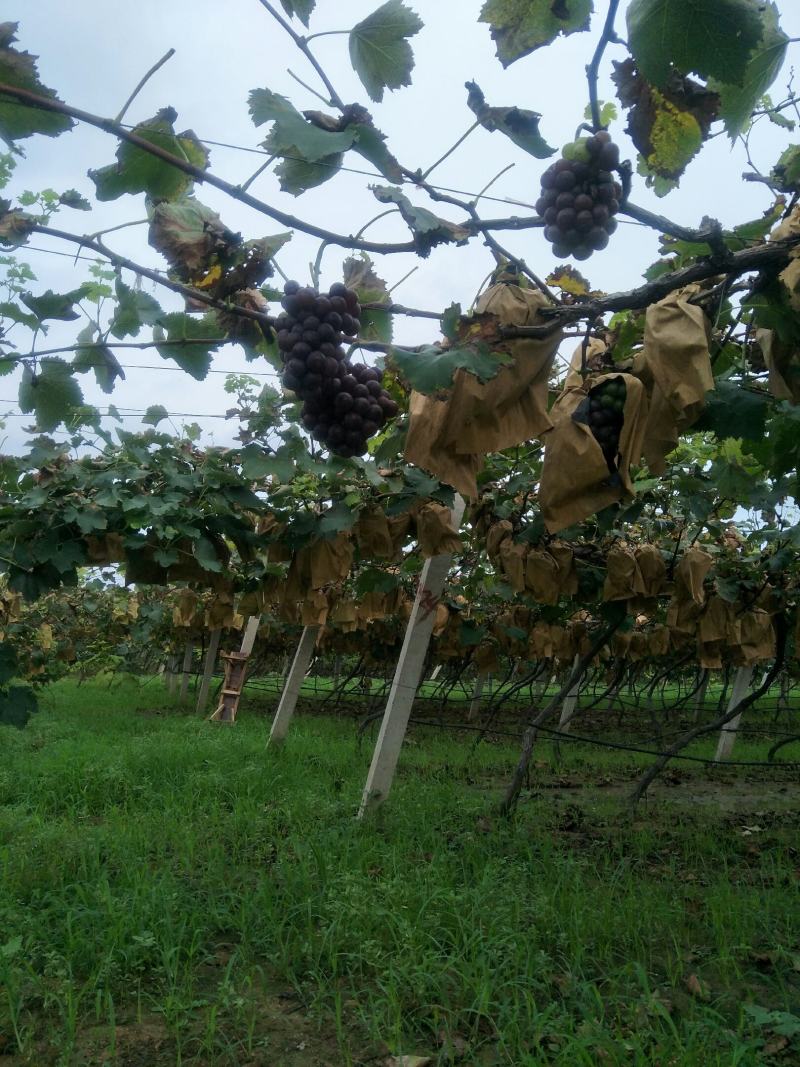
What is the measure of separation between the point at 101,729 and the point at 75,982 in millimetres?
7490

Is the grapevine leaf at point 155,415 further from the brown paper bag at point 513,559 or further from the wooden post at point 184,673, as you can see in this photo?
the wooden post at point 184,673

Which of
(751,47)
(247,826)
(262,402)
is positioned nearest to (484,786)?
(247,826)

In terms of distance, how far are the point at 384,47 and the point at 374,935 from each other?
9.30 ft

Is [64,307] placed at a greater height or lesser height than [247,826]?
greater

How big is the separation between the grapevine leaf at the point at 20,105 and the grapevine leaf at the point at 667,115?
952 millimetres

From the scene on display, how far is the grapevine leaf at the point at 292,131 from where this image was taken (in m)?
1.19

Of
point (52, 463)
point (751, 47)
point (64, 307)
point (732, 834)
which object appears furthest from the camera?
point (732, 834)

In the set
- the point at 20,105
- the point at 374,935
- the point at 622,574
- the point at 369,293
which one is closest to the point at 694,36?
the point at 369,293

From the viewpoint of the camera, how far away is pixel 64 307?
6.59ft

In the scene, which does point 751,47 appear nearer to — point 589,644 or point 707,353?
point 707,353

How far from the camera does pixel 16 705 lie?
3.89m

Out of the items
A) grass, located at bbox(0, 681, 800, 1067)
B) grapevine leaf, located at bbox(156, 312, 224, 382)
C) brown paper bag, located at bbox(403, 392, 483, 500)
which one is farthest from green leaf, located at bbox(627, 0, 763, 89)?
grass, located at bbox(0, 681, 800, 1067)

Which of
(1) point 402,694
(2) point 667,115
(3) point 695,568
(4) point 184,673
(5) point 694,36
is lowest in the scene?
(4) point 184,673

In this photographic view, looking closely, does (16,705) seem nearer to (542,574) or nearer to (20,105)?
(542,574)
